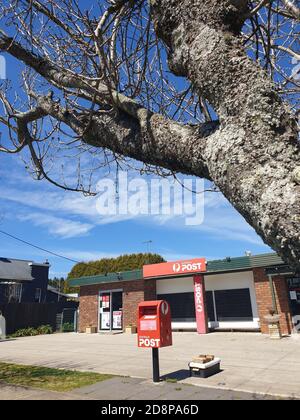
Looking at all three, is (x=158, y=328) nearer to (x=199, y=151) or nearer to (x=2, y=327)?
(x=199, y=151)

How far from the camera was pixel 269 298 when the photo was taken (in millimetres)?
15000

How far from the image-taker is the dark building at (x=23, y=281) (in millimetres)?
30266

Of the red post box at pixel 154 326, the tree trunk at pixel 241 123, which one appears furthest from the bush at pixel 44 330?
the tree trunk at pixel 241 123

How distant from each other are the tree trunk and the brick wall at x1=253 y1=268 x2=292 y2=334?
14.2 meters

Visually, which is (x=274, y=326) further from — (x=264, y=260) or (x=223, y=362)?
(x=223, y=362)

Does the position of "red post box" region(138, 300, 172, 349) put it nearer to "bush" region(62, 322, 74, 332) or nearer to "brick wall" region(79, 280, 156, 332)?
"brick wall" region(79, 280, 156, 332)

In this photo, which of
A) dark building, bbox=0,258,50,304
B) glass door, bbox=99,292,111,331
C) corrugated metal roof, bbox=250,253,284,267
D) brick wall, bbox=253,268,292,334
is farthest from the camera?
dark building, bbox=0,258,50,304

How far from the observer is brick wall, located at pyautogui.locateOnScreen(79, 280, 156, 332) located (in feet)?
64.5

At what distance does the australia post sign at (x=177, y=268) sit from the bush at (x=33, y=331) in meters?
9.46

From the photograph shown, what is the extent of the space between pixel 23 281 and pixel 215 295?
21485 millimetres

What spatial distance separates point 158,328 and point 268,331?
31.8 feet

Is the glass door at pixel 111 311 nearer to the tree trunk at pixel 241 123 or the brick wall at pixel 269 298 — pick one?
the brick wall at pixel 269 298

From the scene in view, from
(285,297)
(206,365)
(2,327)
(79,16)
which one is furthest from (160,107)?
(2,327)

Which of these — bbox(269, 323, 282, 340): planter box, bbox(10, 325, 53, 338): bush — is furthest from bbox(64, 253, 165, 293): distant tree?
bbox(269, 323, 282, 340): planter box
